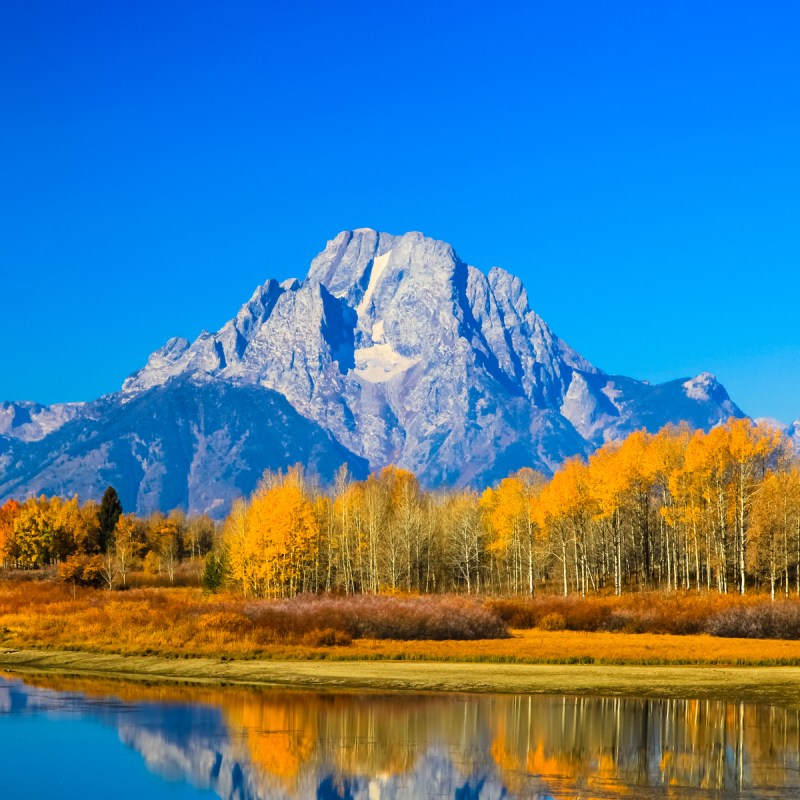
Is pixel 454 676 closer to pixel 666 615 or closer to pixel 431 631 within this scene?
pixel 431 631

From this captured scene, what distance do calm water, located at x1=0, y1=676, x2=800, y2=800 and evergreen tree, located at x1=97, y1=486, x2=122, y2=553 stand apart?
376 ft

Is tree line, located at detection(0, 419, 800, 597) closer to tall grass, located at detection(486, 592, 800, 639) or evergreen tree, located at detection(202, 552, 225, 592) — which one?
evergreen tree, located at detection(202, 552, 225, 592)

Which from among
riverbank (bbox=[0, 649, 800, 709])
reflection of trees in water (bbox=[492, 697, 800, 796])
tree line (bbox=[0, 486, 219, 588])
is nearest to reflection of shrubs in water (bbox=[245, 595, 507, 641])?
riverbank (bbox=[0, 649, 800, 709])

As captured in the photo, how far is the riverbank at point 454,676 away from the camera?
40.2m

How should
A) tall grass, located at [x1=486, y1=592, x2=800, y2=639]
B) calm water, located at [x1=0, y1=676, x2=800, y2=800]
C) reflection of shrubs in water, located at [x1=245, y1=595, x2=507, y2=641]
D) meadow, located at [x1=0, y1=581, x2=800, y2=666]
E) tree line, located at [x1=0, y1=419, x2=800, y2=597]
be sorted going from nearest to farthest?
calm water, located at [x1=0, y1=676, x2=800, y2=800] < meadow, located at [x1=0, y1=581, x2=800, y2=666] < reflection of shrubs in water, located at [x1=245, y1=595, x2=507, y2=641] < tall grass, located at [x1=486, y1=592, x2=800, y2=639] < tree line, located at [x1=0, y1=419, x2=800, y2=597]

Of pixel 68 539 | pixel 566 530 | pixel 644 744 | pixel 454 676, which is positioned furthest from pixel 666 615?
pixel 68 539

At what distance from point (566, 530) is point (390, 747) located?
314 ft

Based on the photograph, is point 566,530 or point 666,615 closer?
point 666,615

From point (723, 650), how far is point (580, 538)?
5453 centimetres

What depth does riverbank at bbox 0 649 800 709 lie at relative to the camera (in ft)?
132

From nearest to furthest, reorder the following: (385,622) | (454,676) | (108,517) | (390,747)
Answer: (390,747) → (454,676) → (385,622) → (108,517)

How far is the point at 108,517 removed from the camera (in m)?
153

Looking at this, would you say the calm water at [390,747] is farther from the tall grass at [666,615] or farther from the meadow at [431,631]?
the tall grass at [666,615]

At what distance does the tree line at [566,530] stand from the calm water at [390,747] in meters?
49.3
